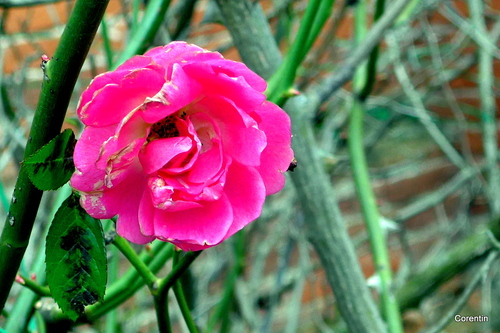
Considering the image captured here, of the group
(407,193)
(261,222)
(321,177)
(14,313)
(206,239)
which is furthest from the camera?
(407,193)

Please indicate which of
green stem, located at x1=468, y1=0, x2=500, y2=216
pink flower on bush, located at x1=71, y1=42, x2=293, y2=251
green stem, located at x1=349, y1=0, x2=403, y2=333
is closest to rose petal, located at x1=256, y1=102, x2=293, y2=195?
pink flower on bush, located at x1=71, y1=42, x2=293, y2=251

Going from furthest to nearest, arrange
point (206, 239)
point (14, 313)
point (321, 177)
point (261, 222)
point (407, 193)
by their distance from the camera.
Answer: point (407, 193), point (261, 222), point (321, 177), point (14, 313), point (206, 239)

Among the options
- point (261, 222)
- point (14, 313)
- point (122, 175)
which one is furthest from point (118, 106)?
point (261, 222)

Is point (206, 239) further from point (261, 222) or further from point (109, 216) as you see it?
point (261, 222)

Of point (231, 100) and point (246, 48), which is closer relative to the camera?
point (231, 100)

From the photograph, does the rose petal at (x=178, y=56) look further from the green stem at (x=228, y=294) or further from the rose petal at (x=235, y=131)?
the green stem at (x=228, y=294)

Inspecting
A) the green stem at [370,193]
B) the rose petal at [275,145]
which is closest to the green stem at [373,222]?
the green stem at [370,193]
